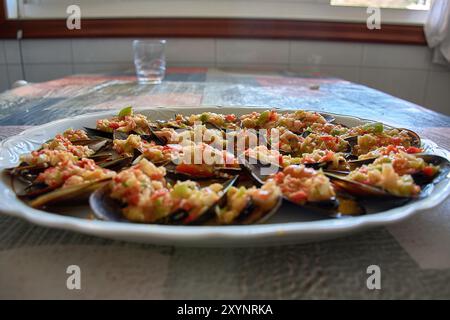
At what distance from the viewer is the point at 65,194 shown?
588 millimetres

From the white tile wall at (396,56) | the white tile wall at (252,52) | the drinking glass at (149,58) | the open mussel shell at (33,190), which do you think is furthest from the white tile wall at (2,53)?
the open mussel shell at (33,190)

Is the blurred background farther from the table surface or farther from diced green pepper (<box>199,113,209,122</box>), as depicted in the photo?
the table surface

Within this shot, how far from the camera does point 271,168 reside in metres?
0.77

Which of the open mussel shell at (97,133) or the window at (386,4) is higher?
the window at (386,4)

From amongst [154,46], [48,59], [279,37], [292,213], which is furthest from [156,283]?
[48,59]

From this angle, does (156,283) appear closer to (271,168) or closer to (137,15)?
(271,168)

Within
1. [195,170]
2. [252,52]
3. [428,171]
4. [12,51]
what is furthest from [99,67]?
[428,171]

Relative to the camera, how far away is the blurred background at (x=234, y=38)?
3057mm

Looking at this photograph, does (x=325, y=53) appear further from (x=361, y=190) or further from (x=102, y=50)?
(x=361, y=190)

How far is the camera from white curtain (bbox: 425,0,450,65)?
9.47 feet

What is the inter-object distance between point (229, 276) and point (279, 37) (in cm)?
287

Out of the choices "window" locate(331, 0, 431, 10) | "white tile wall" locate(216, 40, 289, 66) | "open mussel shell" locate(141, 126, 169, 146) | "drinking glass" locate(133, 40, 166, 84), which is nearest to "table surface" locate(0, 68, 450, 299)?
"open mussel shell" locate(141, 126, 169, 146)

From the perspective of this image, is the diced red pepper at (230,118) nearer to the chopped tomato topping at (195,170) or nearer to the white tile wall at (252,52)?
the chopped tomato topping at (195,170)

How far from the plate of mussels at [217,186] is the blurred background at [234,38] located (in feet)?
7.42
